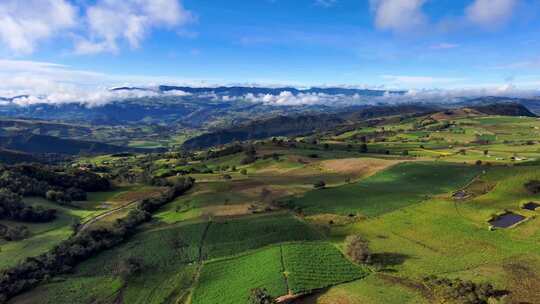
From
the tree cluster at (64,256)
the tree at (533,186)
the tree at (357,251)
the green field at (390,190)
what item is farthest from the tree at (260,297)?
the tree at (533,186)

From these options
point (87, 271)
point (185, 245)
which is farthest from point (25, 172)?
point (185, 245)

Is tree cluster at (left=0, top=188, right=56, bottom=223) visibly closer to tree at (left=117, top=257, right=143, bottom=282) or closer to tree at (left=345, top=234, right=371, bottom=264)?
tree at (left=117, top=257, right=143, bottom=282)

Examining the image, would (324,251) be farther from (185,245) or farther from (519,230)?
(519,230)

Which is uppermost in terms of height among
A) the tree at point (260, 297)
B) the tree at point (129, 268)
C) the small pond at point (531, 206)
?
the small pond at point (531, 206)

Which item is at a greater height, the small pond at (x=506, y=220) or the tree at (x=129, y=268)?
the small pond at (x=506, y=220)

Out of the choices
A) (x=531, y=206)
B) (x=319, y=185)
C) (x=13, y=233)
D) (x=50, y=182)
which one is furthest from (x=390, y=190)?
(x=50, y=182)

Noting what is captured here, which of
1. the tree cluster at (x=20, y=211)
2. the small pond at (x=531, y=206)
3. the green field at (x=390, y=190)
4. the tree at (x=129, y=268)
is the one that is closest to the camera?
the tree at (x=129, y=268)

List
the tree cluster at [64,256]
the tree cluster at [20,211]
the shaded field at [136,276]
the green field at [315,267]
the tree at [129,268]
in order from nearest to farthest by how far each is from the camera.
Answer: the green field at [315,267] → the shaded field at [136,276] → the tree cluster at [64,256] → the tree at [129,268] → the tree cluster at [20,211]

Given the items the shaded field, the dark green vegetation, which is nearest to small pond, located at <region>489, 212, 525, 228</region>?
the dark green vegetation

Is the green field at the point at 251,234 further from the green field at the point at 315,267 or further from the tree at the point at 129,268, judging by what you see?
the tree at the point at 129,268
